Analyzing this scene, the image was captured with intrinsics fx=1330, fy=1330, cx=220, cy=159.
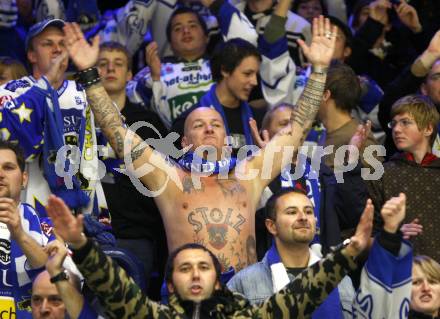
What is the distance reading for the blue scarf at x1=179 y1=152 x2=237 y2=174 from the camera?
771 centimetres

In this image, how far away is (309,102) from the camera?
7.80 m

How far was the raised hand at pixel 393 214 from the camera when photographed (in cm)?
608

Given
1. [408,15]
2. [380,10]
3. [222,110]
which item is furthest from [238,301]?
[380,10]

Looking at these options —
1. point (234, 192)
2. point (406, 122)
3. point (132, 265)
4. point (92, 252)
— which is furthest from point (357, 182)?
point (92, 252)

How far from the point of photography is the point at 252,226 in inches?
303

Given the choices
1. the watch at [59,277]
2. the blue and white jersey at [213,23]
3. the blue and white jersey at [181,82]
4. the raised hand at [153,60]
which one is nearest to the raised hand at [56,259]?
the watch at [59,277]

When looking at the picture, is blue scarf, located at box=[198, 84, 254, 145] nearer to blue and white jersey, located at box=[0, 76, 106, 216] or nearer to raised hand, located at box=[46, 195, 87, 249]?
blue and white jersey, located at box=[0, 76, 106, 216]

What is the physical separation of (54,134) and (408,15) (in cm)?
341

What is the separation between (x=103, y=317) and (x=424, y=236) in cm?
250

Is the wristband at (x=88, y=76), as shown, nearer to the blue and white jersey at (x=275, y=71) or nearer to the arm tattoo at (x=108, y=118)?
the arm tattoo at (x=108, y=118)

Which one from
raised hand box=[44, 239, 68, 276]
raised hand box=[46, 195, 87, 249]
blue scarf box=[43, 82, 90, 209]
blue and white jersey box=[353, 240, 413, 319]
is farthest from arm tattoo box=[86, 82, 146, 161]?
blue and white jersey box=[353, 240, 413, 319]

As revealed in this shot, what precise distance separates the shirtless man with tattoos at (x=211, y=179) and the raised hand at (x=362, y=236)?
145cm

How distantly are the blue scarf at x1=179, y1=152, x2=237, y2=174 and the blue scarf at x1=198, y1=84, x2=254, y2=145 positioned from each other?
→ 3.08ft

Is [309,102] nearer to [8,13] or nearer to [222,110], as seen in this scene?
[222,110]
